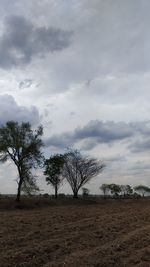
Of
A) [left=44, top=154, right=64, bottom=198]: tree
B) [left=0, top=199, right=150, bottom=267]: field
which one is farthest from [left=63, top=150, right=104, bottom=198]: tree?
[left=0, top=199, right=150, bottom=267]: field

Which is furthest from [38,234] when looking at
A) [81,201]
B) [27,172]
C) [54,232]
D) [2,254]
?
[81,201]

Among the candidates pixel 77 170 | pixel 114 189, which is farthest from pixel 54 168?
pixel 114 189

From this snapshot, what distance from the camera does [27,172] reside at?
55469 millimetres

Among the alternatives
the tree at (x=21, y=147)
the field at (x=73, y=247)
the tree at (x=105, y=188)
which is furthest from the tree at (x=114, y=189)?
the field at (x=73, y=247)

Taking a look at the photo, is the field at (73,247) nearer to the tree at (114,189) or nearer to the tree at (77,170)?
the tree at (77,170)

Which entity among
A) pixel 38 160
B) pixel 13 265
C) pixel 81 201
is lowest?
pixel 13 265

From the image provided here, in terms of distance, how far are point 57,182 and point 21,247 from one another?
5806 centimetres

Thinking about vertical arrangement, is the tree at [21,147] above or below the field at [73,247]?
above

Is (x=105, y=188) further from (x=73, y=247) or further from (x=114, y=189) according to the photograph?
(x=73, y=247)

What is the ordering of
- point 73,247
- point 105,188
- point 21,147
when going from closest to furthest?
point 73,247 → point 21,147 → point 105,188

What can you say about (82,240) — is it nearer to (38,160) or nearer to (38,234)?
(38,234)

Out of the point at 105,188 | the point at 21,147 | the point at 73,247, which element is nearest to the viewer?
the point at 73,247

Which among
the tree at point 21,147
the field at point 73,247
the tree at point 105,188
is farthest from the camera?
the tree at point 105,188

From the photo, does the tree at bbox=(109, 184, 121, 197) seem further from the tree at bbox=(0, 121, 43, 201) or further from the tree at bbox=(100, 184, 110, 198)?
the tree at bbox=(0, 121, 43, 201)
